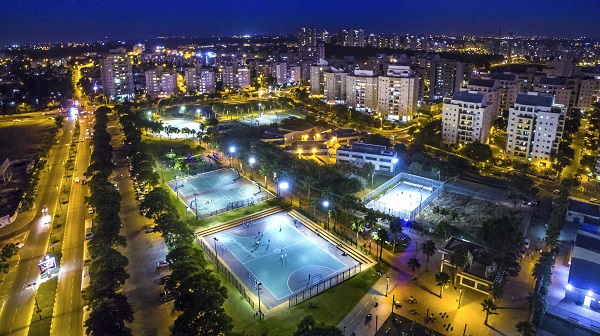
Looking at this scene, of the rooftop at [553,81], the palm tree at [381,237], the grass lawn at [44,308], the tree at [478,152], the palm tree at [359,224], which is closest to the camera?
the grass lawn at [44,308]

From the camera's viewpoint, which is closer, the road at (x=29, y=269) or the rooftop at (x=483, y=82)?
the road at (x=29, y=269)

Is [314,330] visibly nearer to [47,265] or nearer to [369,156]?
[47,265]

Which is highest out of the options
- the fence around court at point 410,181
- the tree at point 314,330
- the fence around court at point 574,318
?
the tree at point 314,330

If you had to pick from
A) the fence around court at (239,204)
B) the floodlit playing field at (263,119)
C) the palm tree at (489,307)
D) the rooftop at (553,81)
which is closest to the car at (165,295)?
the fence around court at (239,204)

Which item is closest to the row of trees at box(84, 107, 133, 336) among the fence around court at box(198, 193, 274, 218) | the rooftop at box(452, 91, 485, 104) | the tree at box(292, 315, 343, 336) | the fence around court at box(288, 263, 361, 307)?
the fence around court at box(198, 193, 274, 218)

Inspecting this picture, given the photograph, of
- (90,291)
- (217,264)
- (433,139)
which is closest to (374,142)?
(433,139)

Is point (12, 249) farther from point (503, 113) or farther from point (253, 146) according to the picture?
point (503, 113)

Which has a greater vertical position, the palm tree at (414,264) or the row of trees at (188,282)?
the row of trees at (188,282)

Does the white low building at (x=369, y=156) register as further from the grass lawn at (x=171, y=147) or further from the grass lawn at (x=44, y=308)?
the grass lawn at (x=44, y=308)
